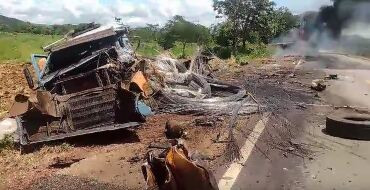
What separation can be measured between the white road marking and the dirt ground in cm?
11

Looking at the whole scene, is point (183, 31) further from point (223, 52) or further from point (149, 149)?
point (149, 149)

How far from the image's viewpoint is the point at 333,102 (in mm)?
13180

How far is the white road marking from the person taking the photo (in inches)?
258

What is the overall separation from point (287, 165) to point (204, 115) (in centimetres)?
426

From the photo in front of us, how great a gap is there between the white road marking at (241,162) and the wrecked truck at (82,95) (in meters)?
2.25

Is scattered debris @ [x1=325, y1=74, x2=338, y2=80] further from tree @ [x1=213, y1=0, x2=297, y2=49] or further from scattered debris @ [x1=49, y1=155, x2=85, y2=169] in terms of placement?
tree @ [x1=213, y1=0, x2=297, y2=49]

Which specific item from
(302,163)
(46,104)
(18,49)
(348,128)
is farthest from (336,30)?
(302,163)

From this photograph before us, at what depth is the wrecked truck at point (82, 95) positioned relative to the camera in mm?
9391

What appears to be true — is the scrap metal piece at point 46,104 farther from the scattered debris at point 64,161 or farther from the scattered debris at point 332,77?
the scattered debris at point 332,77

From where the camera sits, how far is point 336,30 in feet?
113

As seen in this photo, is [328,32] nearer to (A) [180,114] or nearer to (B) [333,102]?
(B) [333,102]

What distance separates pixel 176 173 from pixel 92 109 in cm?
488

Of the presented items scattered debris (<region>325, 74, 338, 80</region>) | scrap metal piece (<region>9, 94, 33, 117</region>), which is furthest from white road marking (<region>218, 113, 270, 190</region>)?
scattered debris (<region>325, 74, 338, 80</region>)

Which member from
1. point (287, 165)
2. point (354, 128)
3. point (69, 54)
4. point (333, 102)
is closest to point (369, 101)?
Result: point (333, 102)
